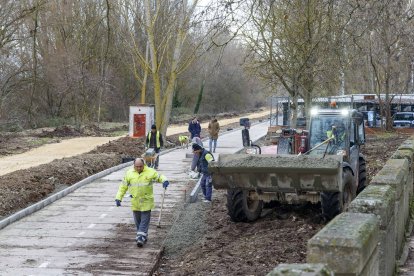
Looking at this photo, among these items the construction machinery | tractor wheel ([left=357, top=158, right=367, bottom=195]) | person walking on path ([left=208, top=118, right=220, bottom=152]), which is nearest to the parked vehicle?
person walking on path ([left=208, top=118, right=220, bottom=152])

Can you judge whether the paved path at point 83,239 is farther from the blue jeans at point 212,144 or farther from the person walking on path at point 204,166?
the blue jeans at point 212,144

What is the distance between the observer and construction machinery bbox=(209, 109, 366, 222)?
463 inches

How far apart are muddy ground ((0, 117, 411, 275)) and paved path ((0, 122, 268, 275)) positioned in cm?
48

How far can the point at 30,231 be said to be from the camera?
44.5ft

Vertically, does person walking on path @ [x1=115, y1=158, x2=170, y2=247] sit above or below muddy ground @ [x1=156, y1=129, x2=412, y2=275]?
above

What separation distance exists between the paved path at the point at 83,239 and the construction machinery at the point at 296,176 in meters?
1.82

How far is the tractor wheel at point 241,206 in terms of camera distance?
13234 millimetres

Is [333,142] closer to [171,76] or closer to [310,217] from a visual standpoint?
[310,217]

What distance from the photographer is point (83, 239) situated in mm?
12992

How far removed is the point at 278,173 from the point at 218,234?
72.7 inches

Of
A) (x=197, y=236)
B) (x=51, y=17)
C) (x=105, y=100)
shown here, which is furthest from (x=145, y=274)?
(x=105, y=100)

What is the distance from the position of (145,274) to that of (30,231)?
13.0ft

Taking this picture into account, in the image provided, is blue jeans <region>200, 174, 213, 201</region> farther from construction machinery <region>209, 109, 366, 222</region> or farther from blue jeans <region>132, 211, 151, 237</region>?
blue jeans <region>132, 211, 151, 237</region>

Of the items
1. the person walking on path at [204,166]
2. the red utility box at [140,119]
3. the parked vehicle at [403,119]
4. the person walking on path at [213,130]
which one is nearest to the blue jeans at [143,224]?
the person walking on path at [204,166]
